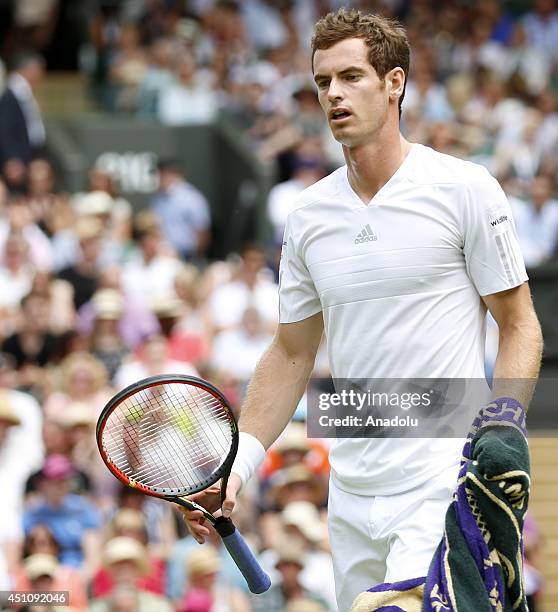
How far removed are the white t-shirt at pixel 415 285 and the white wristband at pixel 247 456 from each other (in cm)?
26

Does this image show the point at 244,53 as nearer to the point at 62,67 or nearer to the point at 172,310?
the point at 62,67

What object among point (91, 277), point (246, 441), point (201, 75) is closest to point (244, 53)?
point (201, 75)

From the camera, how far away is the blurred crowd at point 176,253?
783 centimetres

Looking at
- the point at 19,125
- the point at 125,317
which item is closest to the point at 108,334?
the point at 125,317

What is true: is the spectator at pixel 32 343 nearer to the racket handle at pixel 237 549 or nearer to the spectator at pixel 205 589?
the spectator at pixel 205 589

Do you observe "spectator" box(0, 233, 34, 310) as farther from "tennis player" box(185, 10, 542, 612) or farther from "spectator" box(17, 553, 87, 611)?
"tennis player" box(185, 10, 542, 612)

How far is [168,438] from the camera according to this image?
14.9 feet

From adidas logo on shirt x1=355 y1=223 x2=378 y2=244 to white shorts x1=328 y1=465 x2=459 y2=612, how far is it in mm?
667

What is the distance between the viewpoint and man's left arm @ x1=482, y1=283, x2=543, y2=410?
4141 mm

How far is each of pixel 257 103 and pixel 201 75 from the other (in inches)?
32.4

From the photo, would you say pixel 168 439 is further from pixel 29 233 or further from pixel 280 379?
pixel 29 233

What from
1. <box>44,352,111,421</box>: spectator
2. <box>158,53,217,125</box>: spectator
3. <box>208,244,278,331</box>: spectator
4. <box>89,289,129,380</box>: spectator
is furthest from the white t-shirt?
<box>158,53,217,125</box>: spectator

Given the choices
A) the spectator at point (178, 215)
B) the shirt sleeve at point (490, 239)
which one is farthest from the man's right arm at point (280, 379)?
the spectator at point (178, 215)

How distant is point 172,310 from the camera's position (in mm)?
10711
